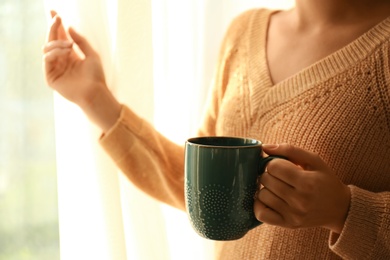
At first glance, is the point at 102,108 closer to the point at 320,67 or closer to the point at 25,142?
the point at 25,142

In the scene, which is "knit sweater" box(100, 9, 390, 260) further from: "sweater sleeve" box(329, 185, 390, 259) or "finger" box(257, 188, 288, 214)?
"finger" box(257, 188, 288, 214)

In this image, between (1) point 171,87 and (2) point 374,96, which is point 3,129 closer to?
(1) point 171,87

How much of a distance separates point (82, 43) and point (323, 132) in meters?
0.38

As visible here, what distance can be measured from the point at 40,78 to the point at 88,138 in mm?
119

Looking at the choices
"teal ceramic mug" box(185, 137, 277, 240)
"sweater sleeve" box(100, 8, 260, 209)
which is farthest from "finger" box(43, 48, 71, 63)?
"teal ceramic mug" box(185, 137, 277, 240)

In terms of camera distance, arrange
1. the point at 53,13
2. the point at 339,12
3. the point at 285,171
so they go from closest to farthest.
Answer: the point at 285,171
the point at 53,13
the point at 339,12

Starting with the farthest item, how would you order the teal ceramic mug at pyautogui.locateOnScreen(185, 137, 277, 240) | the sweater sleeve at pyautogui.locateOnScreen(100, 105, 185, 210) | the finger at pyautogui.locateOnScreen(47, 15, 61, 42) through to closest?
the sweater sleeve at pyautogui.locateOnScreen(100, 105, 185, 210) → the finger at pyautogui.locateOnScreen(47, 15, 61, 42) → the teal ceramic mug at pyautogui.locateOnScreen(185, 137, 277, 240)

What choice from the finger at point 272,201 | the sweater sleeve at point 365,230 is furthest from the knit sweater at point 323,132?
the finger at point 272,201

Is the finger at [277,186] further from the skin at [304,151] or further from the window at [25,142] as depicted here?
the window at [25,142]

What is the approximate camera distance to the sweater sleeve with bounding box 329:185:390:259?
63 cm

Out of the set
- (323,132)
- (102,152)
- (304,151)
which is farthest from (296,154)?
(102,152)

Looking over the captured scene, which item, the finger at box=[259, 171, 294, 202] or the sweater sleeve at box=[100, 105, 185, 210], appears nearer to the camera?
the finger at box=[259, 171, 294, 202]

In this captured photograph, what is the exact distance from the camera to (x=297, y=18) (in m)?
0.84

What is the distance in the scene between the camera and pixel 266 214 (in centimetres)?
58
